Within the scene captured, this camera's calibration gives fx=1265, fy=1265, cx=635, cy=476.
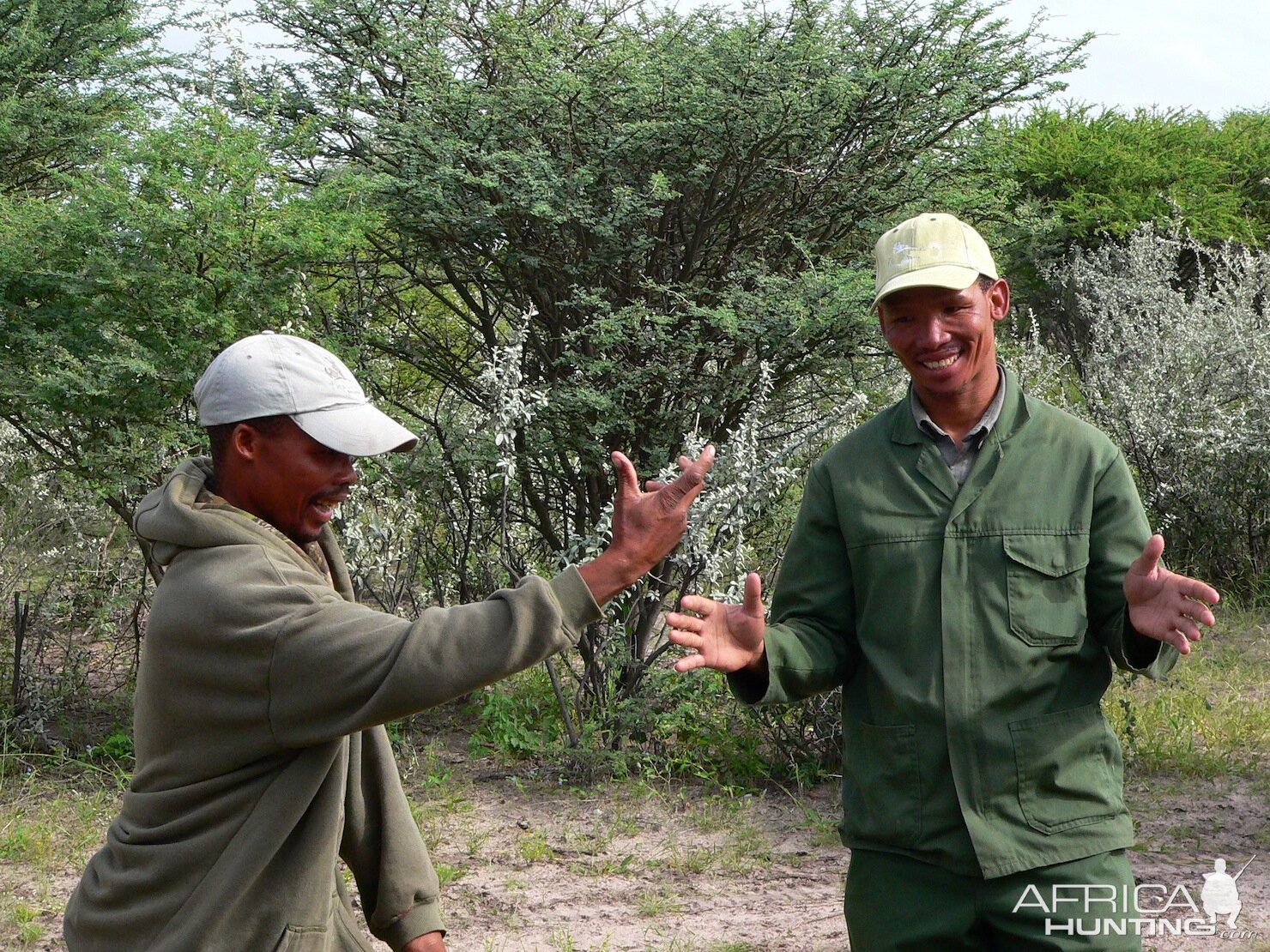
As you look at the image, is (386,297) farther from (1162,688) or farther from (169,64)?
(1162,688)

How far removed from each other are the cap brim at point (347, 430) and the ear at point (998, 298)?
1187mm

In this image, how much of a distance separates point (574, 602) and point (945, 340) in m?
0.93

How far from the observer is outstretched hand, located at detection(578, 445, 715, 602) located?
207cm

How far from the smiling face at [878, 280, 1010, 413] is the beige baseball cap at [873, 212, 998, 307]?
0.03m

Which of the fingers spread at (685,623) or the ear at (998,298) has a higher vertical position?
the ear at (998,298)

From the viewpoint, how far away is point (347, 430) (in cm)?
211

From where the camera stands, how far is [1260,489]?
8.05 metres

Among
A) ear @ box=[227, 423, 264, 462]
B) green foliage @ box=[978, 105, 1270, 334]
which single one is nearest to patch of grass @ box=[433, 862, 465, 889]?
ear @ box=[227, 423, 264, 462]

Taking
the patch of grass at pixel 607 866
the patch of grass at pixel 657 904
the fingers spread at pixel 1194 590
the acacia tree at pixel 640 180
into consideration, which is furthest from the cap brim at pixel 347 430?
the acacia tree at pixel 640 180

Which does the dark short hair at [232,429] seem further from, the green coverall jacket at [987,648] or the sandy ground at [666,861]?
the sandy ground at [666,861]

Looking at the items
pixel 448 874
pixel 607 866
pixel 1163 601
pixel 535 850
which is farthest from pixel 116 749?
pixel 1163 601

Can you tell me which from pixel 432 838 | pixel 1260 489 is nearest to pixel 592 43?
pixel 432 838

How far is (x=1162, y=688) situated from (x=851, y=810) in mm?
4728

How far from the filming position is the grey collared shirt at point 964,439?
2463 mm
